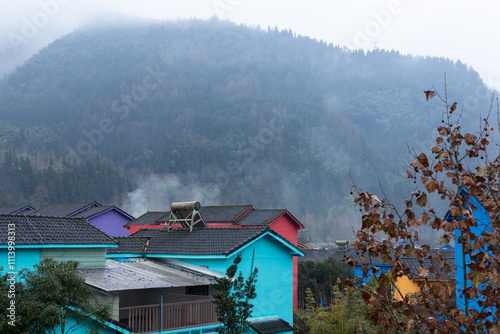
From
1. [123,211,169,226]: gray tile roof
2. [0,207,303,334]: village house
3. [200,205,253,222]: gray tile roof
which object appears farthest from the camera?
[123,211,169,226]: gray tile roof

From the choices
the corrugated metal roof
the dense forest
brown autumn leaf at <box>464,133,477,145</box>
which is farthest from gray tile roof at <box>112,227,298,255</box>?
the dense forest

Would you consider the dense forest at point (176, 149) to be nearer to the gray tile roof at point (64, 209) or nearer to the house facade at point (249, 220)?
the gray tile roof at point (64, 209)

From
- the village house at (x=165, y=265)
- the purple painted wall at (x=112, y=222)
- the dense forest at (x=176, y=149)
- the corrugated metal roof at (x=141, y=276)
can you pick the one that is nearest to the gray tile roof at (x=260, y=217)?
the purple painted wall at (x=112, y=222)

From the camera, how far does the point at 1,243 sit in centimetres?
1464

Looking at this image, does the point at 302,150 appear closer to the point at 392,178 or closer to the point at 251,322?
the point at 392,178

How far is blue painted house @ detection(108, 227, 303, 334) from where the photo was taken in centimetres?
1922

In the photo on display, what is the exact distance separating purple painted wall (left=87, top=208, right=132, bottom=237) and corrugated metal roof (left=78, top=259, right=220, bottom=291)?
23517mm

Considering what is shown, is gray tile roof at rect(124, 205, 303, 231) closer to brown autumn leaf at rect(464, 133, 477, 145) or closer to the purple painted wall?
the purple painted wall

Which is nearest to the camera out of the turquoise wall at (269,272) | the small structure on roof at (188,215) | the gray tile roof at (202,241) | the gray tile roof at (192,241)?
the gray tile roof at (202,241)

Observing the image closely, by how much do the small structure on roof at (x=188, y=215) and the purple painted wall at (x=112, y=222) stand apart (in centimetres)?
2086

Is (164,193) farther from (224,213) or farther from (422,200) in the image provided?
(422,200)

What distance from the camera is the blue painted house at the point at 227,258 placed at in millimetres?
19219

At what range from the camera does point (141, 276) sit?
55.4 ft

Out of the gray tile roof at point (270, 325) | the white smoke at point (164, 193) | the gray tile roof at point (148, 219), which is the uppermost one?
the white smoke at point (164, 193)
